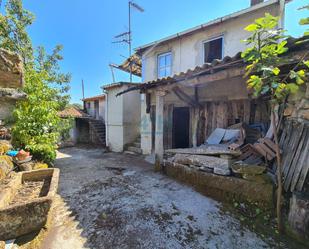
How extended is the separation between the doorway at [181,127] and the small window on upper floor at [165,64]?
1817 millimetres

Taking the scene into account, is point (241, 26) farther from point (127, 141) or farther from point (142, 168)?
point (127, 141)

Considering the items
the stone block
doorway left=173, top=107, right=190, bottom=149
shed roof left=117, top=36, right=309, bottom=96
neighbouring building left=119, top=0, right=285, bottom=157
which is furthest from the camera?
doorway left=173, top=107, right=190, bottom=149

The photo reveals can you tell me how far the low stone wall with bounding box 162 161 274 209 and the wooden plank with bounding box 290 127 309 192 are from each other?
389 millimetres

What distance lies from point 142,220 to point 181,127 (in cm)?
528

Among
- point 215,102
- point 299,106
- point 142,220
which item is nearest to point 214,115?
point 215,102

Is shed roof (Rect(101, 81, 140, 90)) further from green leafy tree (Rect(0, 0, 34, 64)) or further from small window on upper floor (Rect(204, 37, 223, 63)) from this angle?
green leafy tree (Rect(0, 0, 34, 64))

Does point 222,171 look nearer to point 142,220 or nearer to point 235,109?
point 142,220

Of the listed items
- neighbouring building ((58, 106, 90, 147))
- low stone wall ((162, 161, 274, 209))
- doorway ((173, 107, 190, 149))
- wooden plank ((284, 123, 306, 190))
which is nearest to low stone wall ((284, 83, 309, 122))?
wooden plank ((284, 123, 306, 190))

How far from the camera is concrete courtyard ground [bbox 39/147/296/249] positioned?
7.43 ft

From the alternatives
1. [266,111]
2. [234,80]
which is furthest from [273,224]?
[234,80]

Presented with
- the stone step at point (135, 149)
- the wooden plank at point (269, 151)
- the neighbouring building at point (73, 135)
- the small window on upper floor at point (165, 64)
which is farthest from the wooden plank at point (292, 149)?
the neighbouring building at point (73, 135)

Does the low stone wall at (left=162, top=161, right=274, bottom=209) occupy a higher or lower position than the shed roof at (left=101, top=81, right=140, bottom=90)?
lower

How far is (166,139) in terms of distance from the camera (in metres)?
7.42

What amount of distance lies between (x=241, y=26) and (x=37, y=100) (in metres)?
7.43
